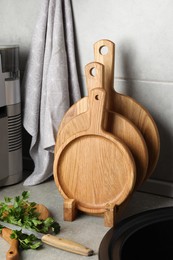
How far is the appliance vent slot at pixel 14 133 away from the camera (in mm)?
1104

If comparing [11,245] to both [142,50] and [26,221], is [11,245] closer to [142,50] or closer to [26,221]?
[26,221]

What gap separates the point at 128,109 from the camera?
3.34 ft

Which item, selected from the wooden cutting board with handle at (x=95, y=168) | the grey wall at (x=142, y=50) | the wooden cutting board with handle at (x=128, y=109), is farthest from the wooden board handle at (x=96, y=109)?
the grey wall at (x=142, y=50)

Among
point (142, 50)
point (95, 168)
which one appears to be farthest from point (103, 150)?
point (142, 50)

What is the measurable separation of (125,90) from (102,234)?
1.28 feet

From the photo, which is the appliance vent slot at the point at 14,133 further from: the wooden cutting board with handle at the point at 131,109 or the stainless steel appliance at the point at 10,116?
the wooden cutting board with handle at the point at 131,109

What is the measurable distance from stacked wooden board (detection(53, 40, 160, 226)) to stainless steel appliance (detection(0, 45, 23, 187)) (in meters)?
0.15

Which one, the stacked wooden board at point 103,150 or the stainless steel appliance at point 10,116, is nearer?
the stacked wooden board at point 103,150

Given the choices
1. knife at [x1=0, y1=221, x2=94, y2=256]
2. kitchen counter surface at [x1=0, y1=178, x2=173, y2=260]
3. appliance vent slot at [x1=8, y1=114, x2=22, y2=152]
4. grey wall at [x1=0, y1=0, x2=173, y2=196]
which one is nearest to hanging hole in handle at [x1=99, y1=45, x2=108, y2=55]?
grey wall at [x1=0, y1=0, x2=173, y2=196]

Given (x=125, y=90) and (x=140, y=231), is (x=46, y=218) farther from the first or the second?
(x=125, y=90)

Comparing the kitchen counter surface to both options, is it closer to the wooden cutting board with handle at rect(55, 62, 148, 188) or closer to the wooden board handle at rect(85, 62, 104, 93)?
the wooden cutting board with handle at rect(55, 62, 148, 188)

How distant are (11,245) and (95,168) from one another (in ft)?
0.86

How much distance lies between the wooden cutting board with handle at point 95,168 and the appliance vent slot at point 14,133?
7.4 inches

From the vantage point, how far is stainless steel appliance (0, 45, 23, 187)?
1061 mm
